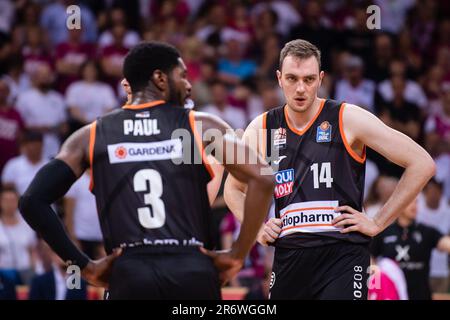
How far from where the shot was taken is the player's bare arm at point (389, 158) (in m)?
6.07

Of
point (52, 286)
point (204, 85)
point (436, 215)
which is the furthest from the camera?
point (204, 85)

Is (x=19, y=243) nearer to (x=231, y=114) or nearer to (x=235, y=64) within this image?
(x=231, y=114)

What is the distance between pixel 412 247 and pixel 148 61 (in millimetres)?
6074

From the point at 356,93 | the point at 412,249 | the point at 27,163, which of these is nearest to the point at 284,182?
the point at 412,249

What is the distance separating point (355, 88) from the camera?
566 inches

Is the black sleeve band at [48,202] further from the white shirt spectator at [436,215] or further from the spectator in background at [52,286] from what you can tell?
the white shirt spectator at [436,215]

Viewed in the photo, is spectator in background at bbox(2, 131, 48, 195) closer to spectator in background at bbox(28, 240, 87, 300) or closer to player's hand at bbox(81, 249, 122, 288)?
spectator in background at bbox(28, 240, 87, 300)

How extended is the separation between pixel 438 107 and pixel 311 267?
9.10 meters

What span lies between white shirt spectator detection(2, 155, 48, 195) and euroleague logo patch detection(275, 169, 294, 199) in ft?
20.9

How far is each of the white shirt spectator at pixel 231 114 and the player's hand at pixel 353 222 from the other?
7.23 m

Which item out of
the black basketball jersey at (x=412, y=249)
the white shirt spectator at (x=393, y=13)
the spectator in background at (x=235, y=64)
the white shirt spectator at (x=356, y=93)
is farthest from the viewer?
the white shirt spectator at (x=393, y=13)

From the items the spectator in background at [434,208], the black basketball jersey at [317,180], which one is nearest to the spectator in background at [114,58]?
the spectator in background at [434,208]
